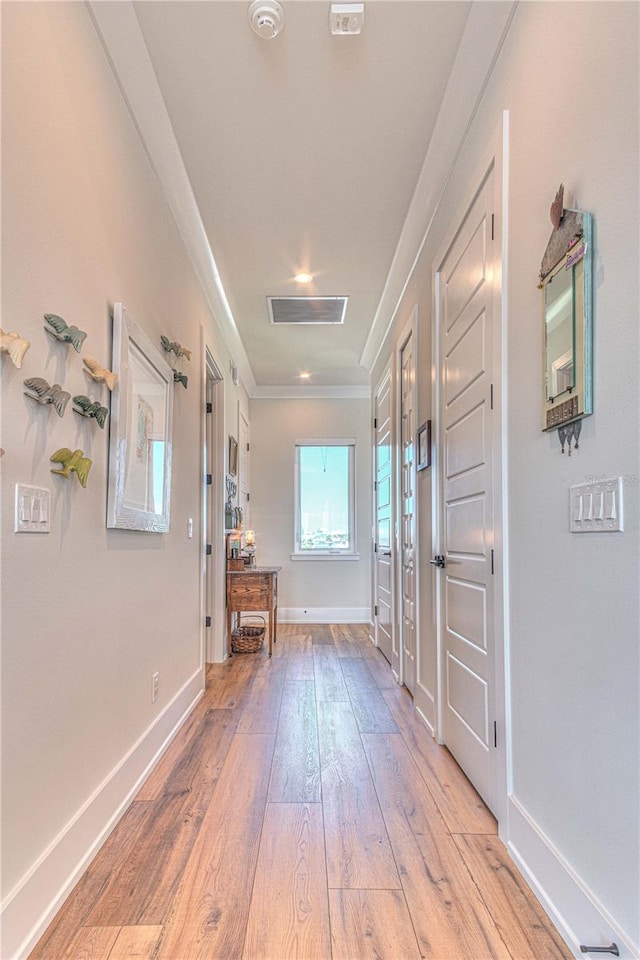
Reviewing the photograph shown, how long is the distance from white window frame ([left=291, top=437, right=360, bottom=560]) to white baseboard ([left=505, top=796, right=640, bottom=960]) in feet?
15.5

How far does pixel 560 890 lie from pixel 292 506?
5.25 m

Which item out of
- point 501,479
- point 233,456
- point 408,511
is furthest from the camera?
point 233,456

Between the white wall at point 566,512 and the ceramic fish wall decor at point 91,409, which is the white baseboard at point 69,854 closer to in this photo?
the ceramic fish wall decor at point 91,409

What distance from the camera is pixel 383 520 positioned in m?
4.76

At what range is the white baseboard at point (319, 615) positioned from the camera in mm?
6352

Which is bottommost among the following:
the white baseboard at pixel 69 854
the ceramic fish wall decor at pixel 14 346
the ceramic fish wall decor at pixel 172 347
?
the white baseboard at pixel 69 854

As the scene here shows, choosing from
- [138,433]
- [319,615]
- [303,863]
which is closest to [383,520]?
[319,615]

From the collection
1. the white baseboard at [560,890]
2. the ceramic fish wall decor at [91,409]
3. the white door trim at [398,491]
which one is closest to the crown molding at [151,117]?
the ceramic fish wall decor at [91,409]

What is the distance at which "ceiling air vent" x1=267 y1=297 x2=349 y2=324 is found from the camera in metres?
4.17

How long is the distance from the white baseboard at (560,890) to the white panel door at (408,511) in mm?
1593

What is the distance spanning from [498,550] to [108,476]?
1320 mm

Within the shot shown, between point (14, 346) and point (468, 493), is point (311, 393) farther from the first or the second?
point (14, 346)

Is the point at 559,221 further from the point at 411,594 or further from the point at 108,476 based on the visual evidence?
the point at 411,594

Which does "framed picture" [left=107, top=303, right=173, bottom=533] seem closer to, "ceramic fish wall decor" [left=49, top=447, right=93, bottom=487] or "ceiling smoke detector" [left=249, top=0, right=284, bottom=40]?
"ceramic fish wall decor" [left=49, top=447, right=93, bottom=487]
